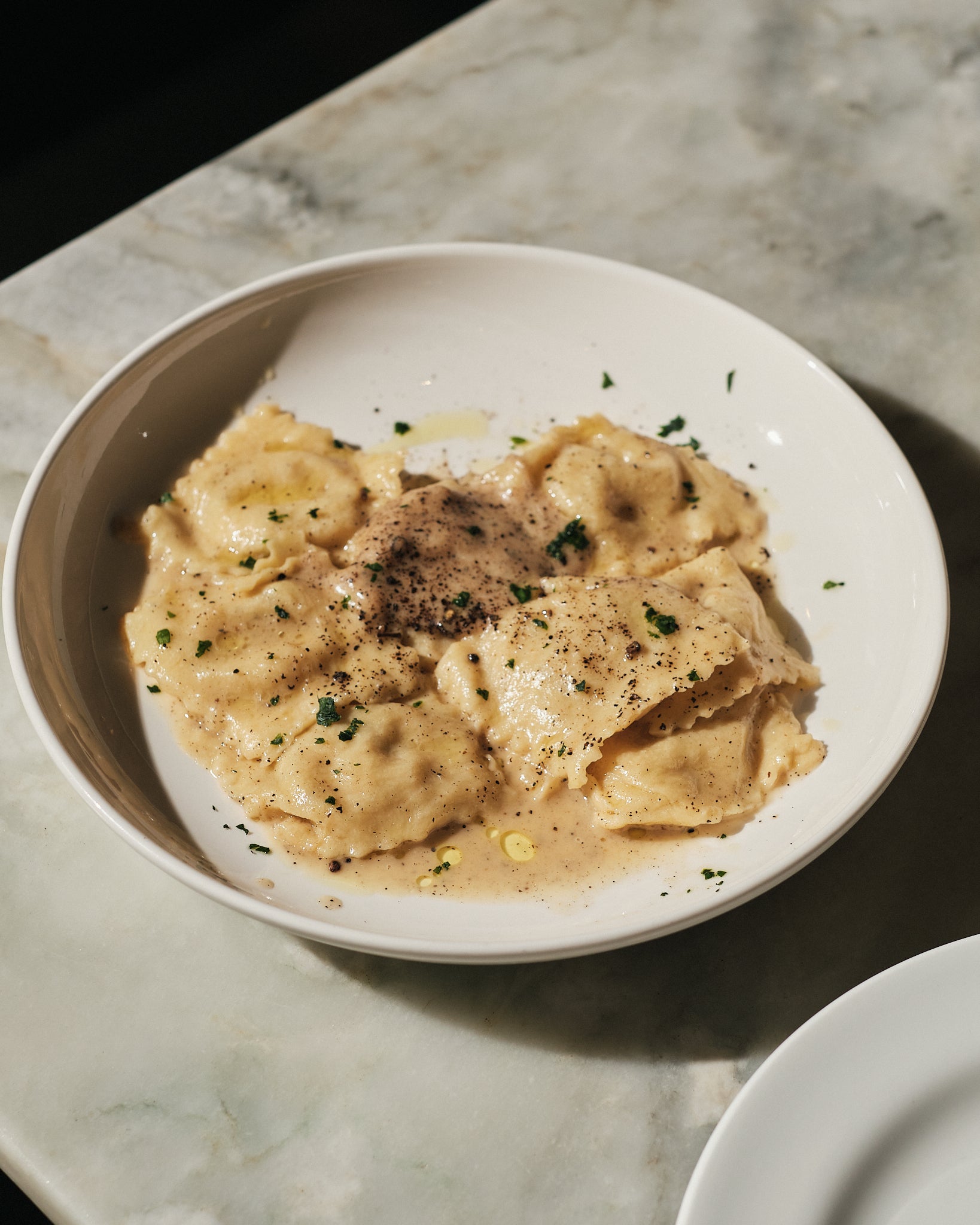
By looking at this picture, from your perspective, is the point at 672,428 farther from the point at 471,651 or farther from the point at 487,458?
the point at 471,651


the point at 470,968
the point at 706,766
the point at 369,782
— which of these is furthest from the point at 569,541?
the point at 470,968

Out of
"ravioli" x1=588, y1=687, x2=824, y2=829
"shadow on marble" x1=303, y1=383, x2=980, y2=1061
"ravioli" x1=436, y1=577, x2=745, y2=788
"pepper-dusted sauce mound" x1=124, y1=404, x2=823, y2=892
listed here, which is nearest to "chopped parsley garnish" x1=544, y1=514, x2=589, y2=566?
"pepper-dusted sauce mound" x1=124, y1=404, x2=823, y2=892

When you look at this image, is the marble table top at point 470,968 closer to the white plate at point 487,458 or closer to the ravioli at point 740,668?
the white plate at point 487,458

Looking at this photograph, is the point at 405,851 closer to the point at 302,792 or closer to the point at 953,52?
the point at 302,792

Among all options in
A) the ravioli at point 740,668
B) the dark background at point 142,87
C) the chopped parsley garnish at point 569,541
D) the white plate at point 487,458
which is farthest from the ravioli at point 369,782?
the dark background at point 142,87

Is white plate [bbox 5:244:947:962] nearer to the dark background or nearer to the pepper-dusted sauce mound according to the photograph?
the pepper-dusted sauce mound

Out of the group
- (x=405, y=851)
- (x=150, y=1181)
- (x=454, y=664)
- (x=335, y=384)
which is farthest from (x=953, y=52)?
(x=150, y=1181)
